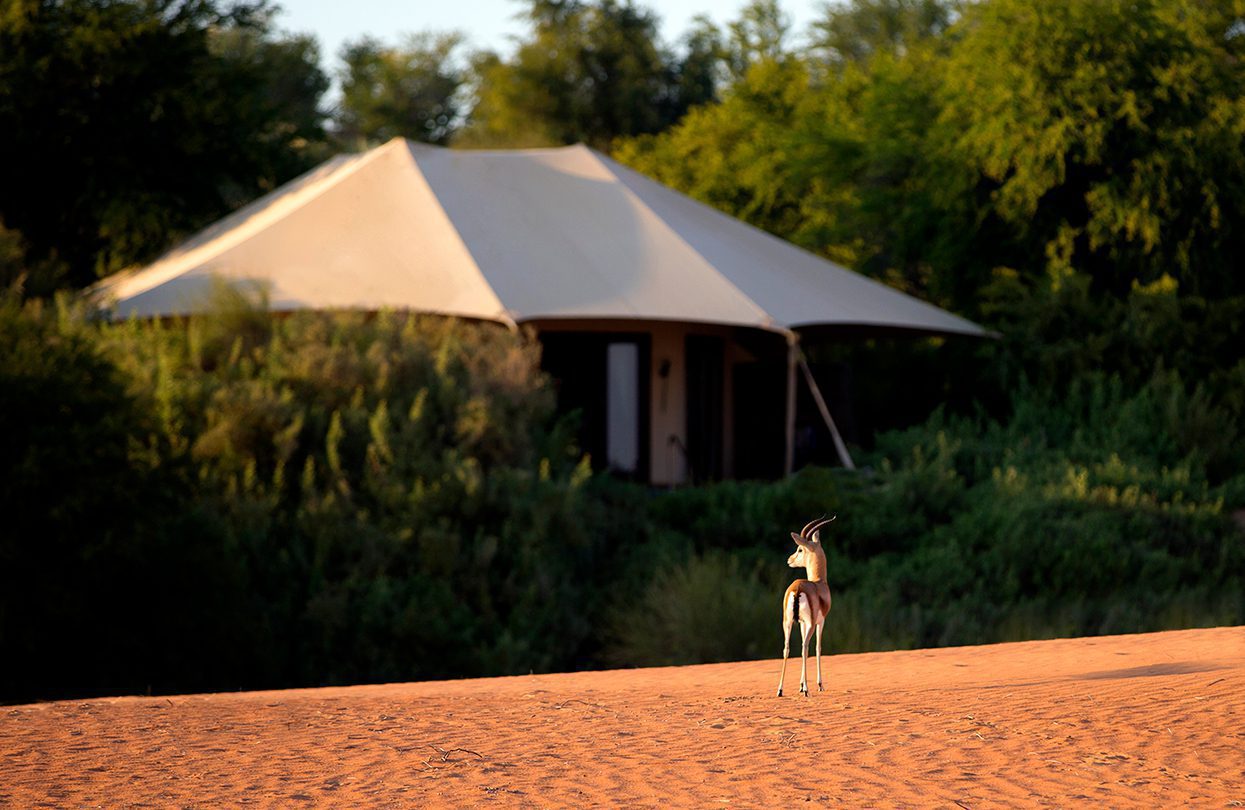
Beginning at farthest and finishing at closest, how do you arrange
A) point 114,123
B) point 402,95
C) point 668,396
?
point 402,95, point 114,123, point 668,396

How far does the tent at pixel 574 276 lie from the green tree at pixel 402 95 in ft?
109

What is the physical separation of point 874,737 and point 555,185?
17.9 metres

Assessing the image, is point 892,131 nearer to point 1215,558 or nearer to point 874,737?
point 1215,558

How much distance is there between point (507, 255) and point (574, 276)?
1000 millimetres

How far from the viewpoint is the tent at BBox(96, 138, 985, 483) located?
2061 cm

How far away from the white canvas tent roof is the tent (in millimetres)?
35

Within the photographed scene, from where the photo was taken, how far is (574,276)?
21391 mm

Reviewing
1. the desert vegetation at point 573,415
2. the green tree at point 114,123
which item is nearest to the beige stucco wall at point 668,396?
the desert vegetation at point 573,415

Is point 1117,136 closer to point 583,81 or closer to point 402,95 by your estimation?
point 583,81

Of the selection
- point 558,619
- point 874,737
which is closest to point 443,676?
point 558,619

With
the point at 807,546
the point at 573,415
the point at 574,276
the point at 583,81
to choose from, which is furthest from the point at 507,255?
the point at 583,81

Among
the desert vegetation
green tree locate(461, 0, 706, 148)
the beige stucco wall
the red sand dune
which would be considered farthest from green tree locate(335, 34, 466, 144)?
the red sand dune

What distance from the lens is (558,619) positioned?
50.6 ft

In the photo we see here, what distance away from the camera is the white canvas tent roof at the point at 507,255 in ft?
67.4
